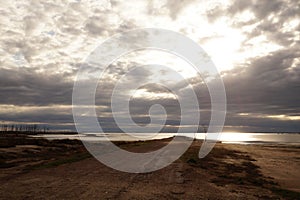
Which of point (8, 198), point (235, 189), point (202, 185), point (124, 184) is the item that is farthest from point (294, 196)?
point (8, 198)

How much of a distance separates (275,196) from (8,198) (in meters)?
13.4

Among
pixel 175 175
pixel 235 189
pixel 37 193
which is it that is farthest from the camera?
pixel 175 175

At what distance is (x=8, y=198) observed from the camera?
42.8ft

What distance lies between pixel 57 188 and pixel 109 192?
2.94m

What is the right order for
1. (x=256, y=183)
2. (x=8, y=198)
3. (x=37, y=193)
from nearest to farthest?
(x=8, y=198)
(x=37, y=193)
(x=256, y=183)

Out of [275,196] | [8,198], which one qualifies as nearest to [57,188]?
[8,198]

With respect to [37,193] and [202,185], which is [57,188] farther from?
[202,185]

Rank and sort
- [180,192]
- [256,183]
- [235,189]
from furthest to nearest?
1. [256,183]
2. [235,189]
3. [180,192]

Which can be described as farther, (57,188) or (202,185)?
(202,185)

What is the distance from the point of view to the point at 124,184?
17.2 meters

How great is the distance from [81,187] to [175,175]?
7.97m

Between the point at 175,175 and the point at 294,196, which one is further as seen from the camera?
the point at 175,175

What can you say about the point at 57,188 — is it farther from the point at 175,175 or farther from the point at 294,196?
the point at 294,196

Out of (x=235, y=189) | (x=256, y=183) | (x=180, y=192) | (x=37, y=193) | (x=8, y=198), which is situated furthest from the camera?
(x=256, y=183)
